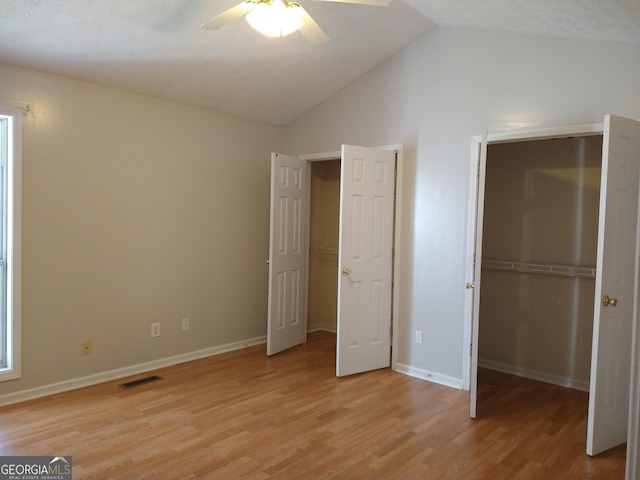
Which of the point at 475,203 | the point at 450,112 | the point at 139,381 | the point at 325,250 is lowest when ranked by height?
the point at 139,381

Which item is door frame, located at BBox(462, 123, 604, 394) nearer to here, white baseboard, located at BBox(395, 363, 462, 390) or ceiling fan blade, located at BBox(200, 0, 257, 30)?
white baseboard, located at BBox(395, 363, 462, 390)

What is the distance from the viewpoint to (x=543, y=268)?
13.5 feet

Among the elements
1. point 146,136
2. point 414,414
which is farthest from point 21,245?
point 414,414

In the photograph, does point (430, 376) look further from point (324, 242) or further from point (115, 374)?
point (115, 374)

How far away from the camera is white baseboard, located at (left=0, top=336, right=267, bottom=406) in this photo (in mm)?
3443

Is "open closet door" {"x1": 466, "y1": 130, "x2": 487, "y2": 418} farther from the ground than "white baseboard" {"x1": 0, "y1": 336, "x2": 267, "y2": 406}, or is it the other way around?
"open closet door" {"x1": 466, "y1": 130, "x2": 487, "y2": 418}

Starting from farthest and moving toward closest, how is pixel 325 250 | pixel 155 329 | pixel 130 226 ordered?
pixel 325 250 → pixel 155 329 → pixel 130 226

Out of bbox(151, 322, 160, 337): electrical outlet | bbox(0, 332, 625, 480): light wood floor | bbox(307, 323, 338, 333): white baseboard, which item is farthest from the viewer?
bbox(307, 323, 338, 333): white baseboard

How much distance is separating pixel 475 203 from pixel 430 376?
155 cm

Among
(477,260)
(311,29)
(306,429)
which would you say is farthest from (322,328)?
(311,29)

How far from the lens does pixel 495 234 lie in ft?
14.7

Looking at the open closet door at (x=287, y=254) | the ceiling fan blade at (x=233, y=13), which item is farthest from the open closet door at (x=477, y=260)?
the open closet door at (x=287, y=254)

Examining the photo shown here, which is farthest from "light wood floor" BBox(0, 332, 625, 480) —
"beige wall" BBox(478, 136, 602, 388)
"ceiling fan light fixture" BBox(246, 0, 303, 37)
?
"ceiling fan light fixture" BBox(246, 0, 303, 37)

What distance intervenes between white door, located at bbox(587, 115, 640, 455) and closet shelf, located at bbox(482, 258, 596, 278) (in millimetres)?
1032
